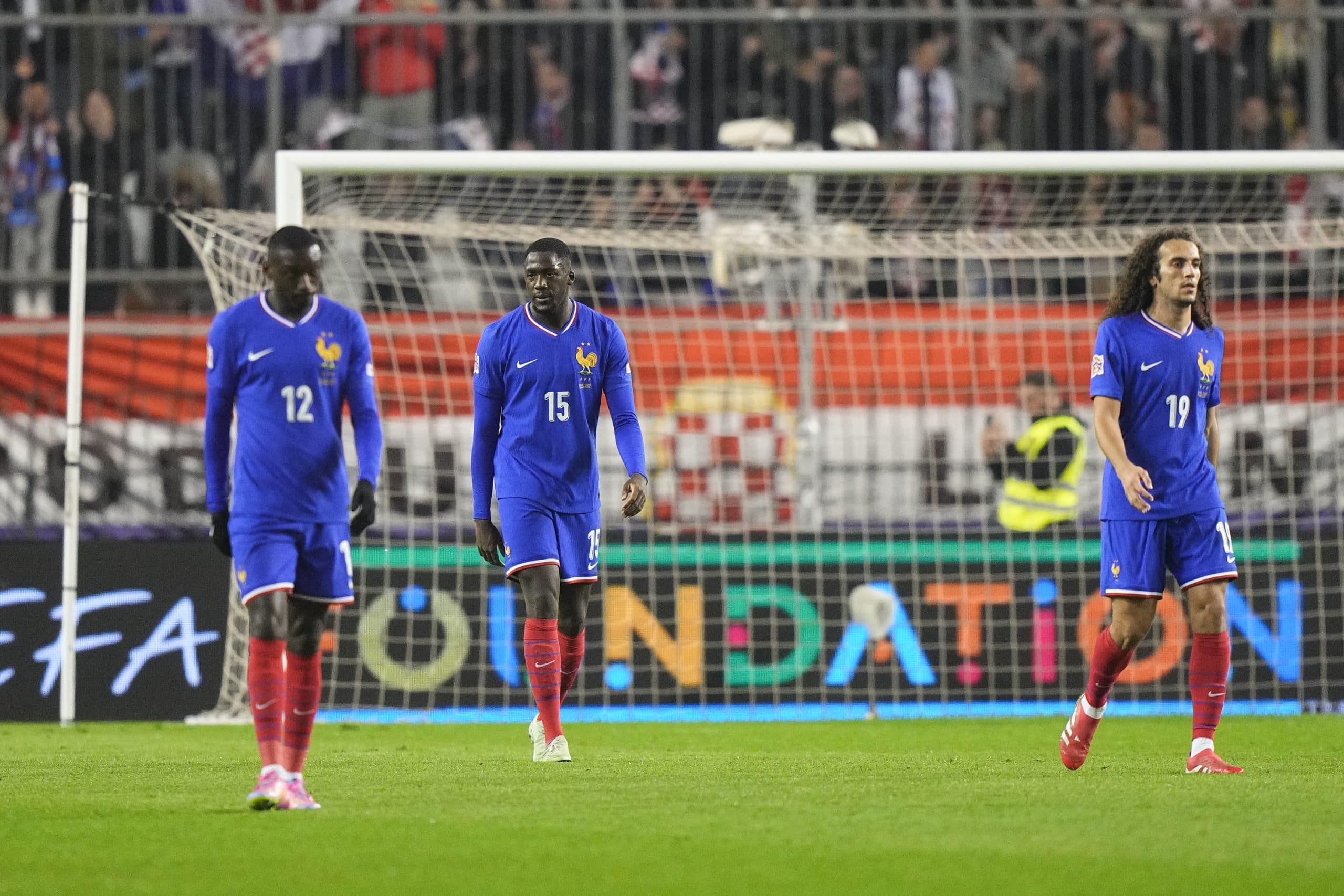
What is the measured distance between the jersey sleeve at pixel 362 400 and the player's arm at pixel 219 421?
0.37 meters

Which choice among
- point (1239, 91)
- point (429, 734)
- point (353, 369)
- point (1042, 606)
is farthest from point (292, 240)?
point (1239, 91)

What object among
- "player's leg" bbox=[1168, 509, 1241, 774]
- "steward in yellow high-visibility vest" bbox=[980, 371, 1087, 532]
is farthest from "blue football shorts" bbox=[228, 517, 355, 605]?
"steward in yellow high-visibility vest" bbox=[980, 371, 1087, 532]

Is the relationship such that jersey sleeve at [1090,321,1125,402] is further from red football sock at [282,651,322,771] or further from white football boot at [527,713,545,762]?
red football sock at [282,651,322,771]

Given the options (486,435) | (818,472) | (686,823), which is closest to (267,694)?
(686,823)

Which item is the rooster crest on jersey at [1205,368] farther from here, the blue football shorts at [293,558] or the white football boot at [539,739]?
the blue football shorts at [293,558]

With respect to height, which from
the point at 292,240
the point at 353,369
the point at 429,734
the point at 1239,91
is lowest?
the point at 429,734

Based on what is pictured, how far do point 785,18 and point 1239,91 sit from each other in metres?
3.65

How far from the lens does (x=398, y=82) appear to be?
13586mm

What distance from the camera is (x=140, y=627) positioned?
11.2 m

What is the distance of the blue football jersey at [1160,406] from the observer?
6.90 metres

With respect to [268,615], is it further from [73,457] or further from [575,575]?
[73,457]

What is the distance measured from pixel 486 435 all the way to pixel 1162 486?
2.79 metres

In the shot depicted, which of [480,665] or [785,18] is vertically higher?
[785,18]

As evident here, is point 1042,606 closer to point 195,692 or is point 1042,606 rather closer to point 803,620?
point 803,620
